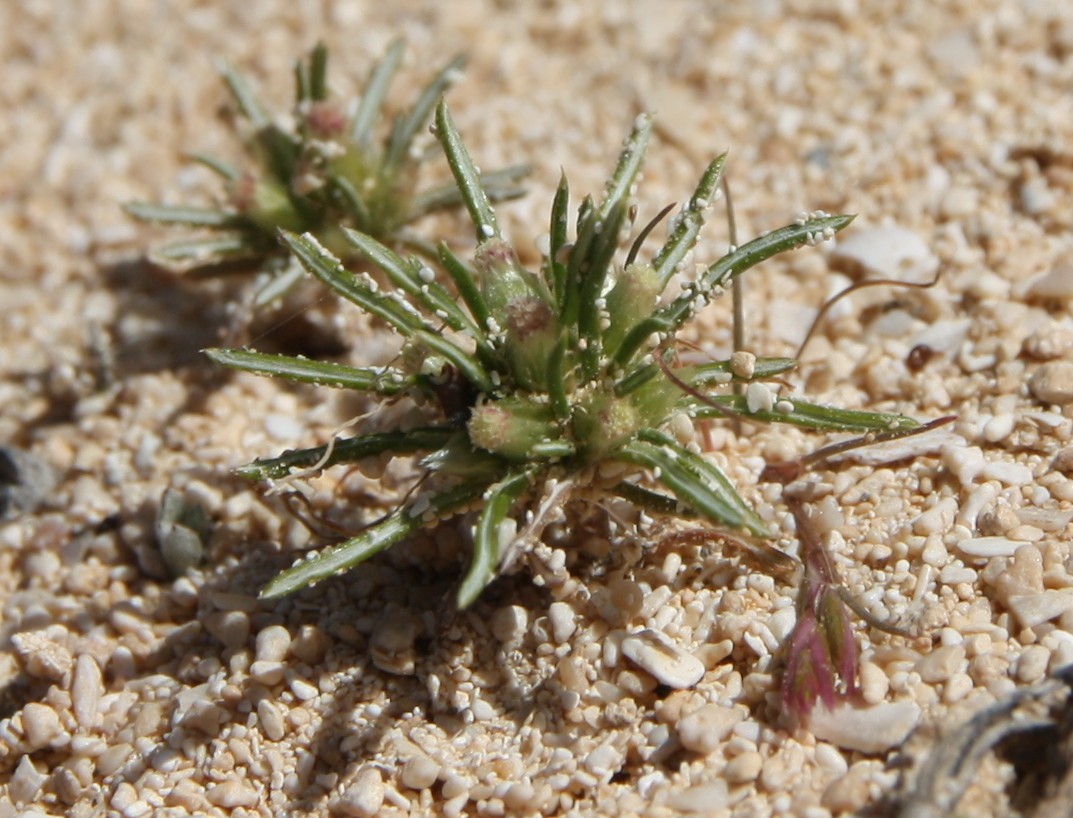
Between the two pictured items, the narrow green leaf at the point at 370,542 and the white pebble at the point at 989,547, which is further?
the white pebble at the point at 989,547

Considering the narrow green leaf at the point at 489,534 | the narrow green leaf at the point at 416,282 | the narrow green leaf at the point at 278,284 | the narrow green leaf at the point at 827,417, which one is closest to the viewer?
the narrow green leaf at the point at 489,534

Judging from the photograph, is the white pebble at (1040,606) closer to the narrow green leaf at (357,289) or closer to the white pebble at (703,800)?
the white pebble at (703,800)

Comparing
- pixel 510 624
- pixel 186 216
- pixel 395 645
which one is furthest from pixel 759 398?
pixel 186 216

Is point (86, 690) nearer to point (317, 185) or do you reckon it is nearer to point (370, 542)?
point (370, 542)

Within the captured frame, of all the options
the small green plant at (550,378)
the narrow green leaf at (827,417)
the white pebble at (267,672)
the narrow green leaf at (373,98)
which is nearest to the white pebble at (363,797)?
the white pebble at (267,672)

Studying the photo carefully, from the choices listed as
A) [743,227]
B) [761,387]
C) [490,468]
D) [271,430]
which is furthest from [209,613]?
[743,227]
